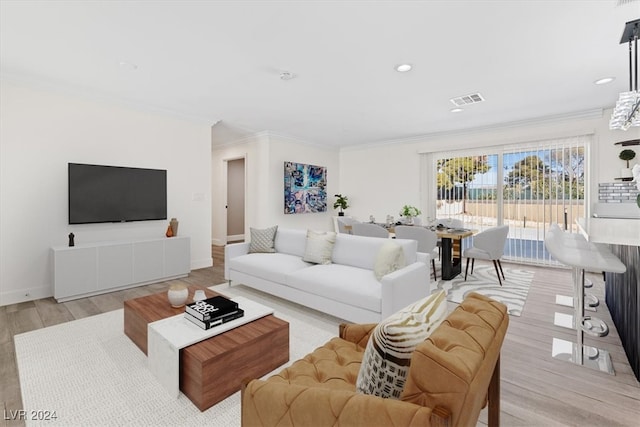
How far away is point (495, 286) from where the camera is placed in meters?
3.94

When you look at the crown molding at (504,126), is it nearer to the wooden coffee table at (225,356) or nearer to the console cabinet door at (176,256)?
the console cabinet door at (176,256)

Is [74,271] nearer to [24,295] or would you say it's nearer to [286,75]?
[24,295]

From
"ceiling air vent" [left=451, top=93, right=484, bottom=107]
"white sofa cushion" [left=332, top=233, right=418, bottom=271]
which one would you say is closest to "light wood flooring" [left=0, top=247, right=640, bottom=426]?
"white sofa cushion" [left=332, top=233, right=418, bottom=271]

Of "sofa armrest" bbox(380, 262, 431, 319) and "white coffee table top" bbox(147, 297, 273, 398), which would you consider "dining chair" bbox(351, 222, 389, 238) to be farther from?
"white coffee table top" bbox(147, 297, 273, 398)

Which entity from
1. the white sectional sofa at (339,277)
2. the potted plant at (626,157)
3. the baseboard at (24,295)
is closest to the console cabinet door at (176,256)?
the white sectional sofa at (339,277)

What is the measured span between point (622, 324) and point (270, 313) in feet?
9.33

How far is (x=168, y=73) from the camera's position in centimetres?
329

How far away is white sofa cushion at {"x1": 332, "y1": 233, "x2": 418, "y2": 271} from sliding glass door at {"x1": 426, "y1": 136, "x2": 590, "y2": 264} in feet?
11.7

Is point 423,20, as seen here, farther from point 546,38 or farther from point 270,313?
point 270,313

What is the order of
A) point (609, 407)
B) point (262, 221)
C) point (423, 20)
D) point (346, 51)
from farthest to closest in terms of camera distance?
point (262, 221)
point (346, 51)
point (423, 20)
point (609, 407)

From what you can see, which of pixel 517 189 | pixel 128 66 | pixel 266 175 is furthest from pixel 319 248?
pixel 517 189

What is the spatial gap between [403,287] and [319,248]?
122 cm

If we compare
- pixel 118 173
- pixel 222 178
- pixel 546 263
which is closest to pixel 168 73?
pixel 118 173

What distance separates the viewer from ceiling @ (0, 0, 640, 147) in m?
2.24
